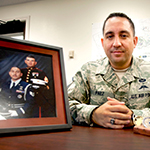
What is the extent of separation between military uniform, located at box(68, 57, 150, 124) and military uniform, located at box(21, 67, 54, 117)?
0.36 m

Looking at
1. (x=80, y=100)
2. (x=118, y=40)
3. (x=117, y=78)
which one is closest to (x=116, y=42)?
(x=118, y=40)

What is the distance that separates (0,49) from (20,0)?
9.21ft

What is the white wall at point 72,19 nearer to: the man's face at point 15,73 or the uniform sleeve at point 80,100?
the uniform sleeve at point 80,100

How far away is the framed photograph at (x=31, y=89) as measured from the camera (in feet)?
1.42

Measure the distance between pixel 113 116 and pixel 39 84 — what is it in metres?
0.33

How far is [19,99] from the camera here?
461mm

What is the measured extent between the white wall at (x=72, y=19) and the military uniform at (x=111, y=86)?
1.42 meters

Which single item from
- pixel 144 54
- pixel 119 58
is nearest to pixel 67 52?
pixel 144 54

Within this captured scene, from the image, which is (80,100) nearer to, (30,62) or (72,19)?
(30,62)

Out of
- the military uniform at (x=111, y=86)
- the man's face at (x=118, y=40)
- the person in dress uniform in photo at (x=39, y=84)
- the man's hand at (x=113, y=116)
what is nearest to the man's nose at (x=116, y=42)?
the man's face at (x=118, y=40)

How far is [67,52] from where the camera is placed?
2.60 meters

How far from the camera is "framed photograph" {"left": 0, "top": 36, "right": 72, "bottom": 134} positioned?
43cm

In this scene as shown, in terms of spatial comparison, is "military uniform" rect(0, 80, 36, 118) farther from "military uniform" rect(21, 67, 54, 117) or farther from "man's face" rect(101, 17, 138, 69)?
"man's face" rect(101, 17, 138, 69)

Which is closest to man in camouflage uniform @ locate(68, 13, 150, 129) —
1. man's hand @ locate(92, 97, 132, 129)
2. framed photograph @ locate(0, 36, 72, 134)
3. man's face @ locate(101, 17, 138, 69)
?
man's face @ locate(101, 17, 138, 69)
